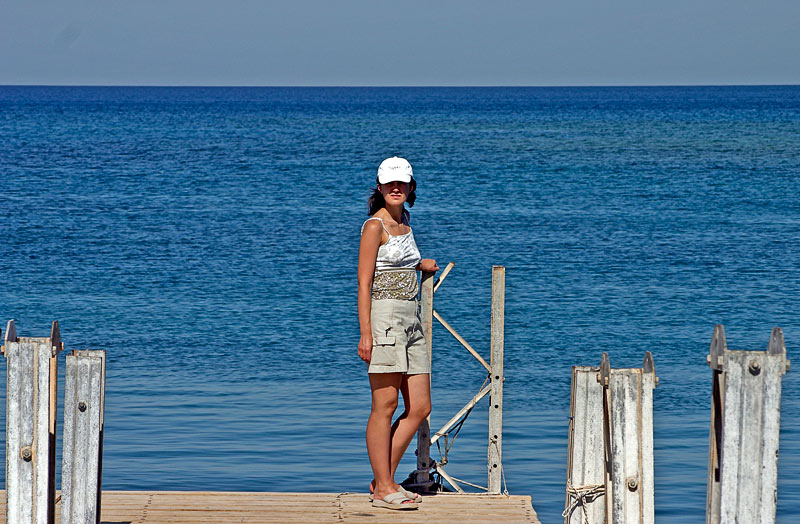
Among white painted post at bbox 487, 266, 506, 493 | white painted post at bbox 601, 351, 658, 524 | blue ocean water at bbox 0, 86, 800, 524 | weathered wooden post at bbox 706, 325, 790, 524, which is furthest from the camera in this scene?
blue ocean water at bbox 0, 86, 800, 524

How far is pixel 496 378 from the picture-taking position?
26.9 feet

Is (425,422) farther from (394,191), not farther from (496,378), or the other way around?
(394,191)

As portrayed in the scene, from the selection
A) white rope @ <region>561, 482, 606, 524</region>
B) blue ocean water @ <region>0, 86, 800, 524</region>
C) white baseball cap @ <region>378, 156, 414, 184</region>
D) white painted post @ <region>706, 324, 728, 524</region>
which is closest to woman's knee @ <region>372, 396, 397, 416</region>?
white rope @ <region>561, 482, 606, 524</region>

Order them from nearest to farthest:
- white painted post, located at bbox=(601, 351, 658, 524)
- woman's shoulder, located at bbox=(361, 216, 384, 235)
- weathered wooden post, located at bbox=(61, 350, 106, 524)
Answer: weathered wooden post, located at bbox=(61, 350, 106, 524), white painted post, located at bbox=(601, 351, 658, 524), woman's shoulder, located at bbox=(361, 216, 384, 235)

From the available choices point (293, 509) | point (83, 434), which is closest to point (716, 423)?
point (293, 509)

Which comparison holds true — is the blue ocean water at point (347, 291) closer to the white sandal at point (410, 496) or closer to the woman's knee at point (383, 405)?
the white sandal at point (410, 496)

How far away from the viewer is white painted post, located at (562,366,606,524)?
629 centimetres

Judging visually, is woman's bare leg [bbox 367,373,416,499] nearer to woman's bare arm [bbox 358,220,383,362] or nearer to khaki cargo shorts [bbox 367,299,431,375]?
khaki cargo shorts [bbox 367,299,431,375]

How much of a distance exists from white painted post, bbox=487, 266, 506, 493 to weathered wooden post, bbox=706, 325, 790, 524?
3.03m

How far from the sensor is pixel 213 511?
6.71m

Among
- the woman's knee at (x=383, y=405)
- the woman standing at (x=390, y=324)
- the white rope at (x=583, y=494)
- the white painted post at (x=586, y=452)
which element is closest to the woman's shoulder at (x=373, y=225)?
the woman standing at (x=390, y=324)

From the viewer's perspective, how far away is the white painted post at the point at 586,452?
6.29 meters

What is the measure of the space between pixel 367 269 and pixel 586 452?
5.00 feet

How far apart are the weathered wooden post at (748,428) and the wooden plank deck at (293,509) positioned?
1.72 meters
